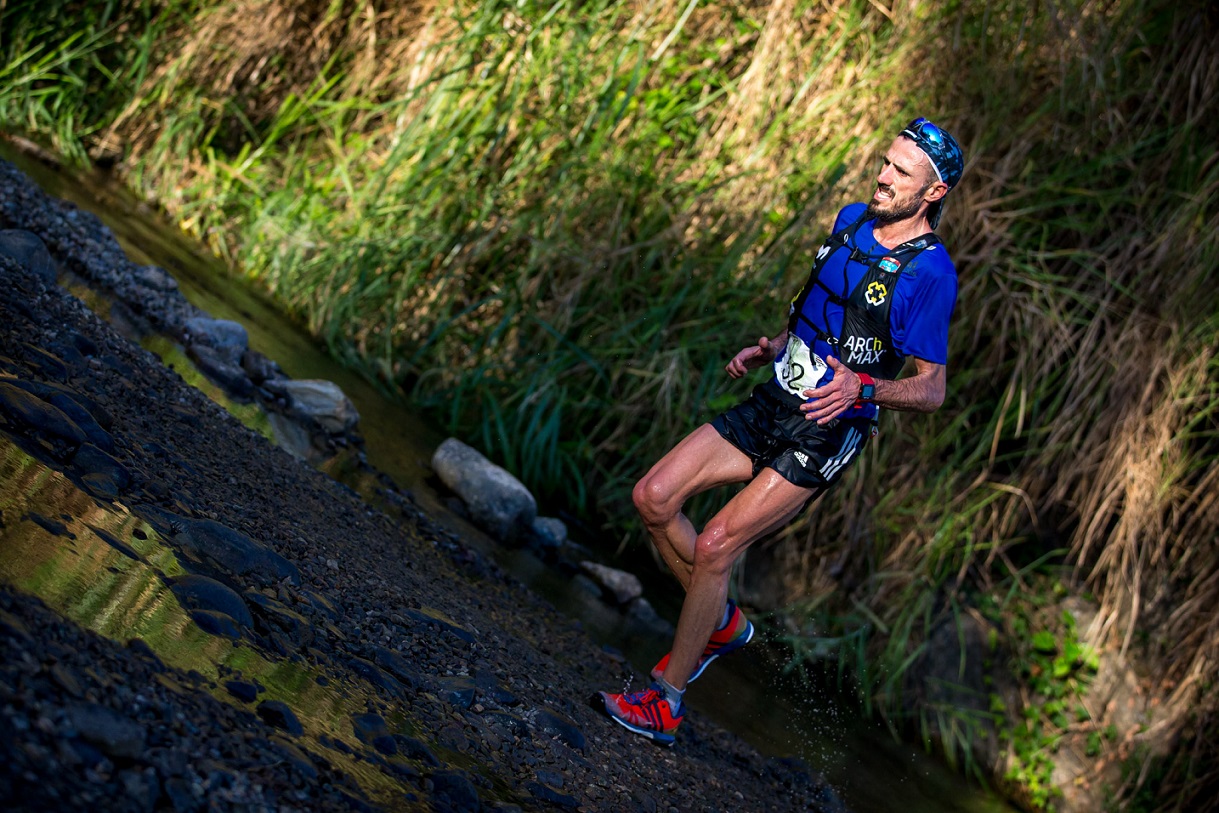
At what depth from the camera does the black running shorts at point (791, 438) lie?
3.30m

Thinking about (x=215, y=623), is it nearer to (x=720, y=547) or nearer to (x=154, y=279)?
(x=720, y=547)

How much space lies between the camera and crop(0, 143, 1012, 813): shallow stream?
210cm

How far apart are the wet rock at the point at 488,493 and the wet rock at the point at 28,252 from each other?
1850 mm

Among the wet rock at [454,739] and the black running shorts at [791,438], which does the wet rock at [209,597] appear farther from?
the black running shorts at [791,438]

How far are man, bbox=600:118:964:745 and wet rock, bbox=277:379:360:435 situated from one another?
190 centimetres

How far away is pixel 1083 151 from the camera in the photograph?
250 inches

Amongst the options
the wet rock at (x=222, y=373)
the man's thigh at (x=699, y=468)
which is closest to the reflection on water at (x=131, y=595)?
the man's thigh at (x=699, y=468)

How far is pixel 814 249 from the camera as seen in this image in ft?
19.8

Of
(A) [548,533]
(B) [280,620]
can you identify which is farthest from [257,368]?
(B) [280,620]

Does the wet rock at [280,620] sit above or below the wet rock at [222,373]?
above

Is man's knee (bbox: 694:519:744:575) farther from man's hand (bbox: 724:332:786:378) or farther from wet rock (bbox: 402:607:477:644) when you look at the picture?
wet rock (bbox: 402:607:477:644)

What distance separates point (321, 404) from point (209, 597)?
104 inches

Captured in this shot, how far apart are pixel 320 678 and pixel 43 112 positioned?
594cm

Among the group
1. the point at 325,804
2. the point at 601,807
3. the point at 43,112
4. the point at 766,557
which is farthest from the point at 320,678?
the point at 43,112
